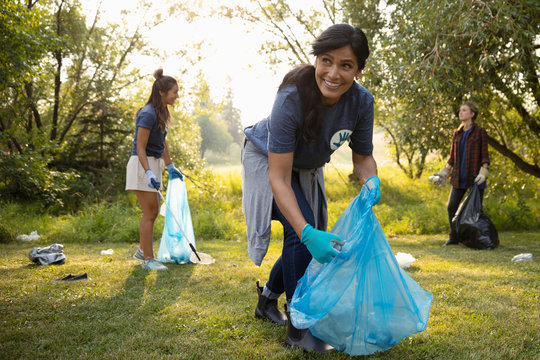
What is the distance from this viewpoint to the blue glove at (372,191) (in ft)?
5.91

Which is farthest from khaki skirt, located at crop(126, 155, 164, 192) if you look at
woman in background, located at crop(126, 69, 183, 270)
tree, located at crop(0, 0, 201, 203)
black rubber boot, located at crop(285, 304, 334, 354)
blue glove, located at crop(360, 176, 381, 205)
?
tree, located at crop(0, 0, 201, 203)

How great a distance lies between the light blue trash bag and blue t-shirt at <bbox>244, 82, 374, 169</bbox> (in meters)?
0.42

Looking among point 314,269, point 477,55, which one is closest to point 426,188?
point 477,55

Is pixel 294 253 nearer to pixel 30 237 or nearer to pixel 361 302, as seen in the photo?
pixel 361 302

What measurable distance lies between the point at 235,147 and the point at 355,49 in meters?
51.7

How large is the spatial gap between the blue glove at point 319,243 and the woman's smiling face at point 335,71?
566 millimetres

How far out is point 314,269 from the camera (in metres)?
1.78

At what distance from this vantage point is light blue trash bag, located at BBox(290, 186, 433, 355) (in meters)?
1.65

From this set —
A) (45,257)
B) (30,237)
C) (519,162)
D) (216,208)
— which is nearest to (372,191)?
(45,257)

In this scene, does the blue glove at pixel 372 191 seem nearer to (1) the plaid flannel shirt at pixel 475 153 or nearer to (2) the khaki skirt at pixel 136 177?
(2) the khaki skirt at pixel 136 177

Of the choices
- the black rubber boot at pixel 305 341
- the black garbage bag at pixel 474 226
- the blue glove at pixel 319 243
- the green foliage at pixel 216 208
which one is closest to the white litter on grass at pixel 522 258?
the black garbage bag at pixel 474 226

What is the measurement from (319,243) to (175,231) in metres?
2.53

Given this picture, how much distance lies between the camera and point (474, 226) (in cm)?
491

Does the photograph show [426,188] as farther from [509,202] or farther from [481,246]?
[481,246]
